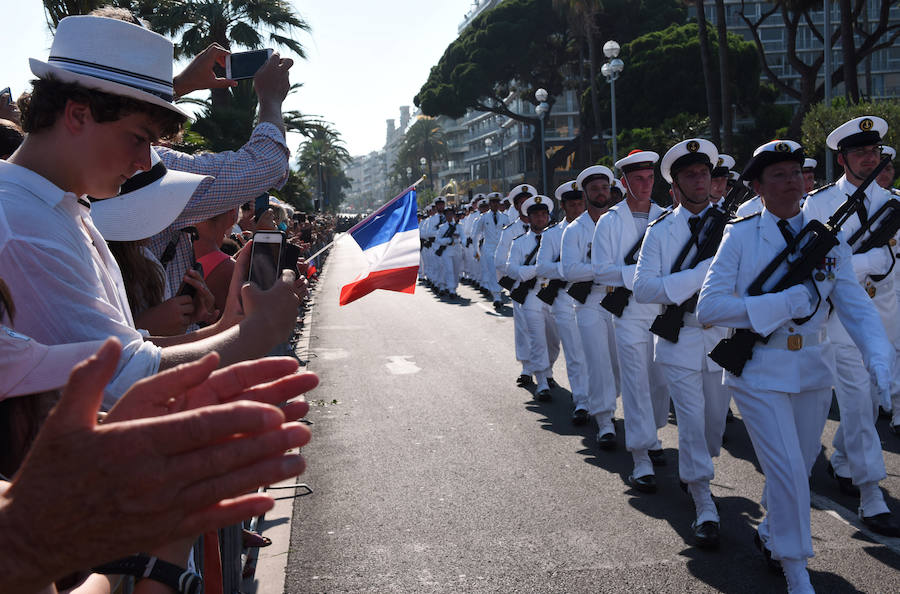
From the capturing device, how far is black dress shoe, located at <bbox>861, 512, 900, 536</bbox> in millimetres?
4875

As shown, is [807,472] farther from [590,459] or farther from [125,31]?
[125,31]

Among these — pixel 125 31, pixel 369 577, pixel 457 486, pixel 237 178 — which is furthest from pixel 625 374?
pixel 125 31

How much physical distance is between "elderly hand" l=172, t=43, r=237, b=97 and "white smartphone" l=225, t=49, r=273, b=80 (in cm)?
8

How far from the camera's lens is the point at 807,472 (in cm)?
422

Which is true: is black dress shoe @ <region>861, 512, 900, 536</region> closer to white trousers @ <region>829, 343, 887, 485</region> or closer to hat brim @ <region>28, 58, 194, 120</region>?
white trousers @ <region>829, 343, 887, 485</region>

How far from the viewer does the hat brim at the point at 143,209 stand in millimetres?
2490

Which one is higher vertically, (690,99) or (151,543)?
(690,99)

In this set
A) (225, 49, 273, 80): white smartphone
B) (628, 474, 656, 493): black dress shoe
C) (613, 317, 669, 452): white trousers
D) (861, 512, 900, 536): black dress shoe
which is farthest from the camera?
(613, 317, 669, 452): white trousers

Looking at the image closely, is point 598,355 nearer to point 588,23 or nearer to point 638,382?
point 638,382

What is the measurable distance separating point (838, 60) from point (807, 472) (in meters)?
53.9

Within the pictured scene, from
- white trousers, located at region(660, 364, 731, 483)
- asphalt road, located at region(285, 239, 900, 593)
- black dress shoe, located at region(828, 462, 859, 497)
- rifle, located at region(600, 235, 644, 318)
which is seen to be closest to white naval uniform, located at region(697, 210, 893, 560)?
asphalt road, located at region(285, 239, 900, 593)

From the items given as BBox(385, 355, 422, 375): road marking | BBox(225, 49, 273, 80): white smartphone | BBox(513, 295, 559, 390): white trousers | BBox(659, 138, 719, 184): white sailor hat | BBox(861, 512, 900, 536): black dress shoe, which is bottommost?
BBox(385, 355, 422, 375): road marking

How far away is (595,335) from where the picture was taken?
24.6ft

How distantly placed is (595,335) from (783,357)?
3.30 metres
